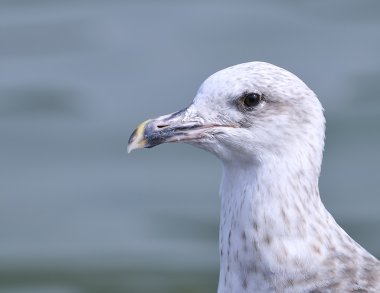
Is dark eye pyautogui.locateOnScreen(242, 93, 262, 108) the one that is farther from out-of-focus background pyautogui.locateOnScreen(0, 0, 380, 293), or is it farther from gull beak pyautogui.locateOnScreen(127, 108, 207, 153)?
out-of-focus background pyautogui.locateOnScreen(0, 0, 380, 293)

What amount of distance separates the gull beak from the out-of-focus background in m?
2.36

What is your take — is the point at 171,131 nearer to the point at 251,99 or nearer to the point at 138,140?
the point at 138,140

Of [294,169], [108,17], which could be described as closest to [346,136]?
[108,17]

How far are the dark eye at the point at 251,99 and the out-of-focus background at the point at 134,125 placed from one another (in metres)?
2.43

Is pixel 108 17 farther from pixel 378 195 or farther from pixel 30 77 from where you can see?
pixel 378 195

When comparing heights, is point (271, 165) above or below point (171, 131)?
below

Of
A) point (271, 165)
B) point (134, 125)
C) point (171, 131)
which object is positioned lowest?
point (271, 165)

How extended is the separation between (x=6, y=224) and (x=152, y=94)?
1.21 meters

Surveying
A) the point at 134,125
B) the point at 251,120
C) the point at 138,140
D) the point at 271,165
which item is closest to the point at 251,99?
the point at 251,120

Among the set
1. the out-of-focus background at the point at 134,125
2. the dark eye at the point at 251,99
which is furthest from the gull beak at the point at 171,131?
the out-of-focus background at the point at 134,125

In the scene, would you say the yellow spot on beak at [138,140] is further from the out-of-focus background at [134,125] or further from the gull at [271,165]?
the out-of-focus background at [134,125]

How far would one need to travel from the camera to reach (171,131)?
Answer: 556 cm

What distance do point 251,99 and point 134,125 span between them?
3054 mm

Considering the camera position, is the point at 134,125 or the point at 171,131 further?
the point at 134,125
